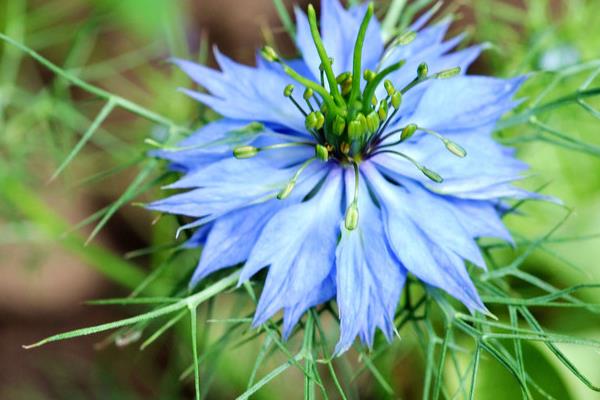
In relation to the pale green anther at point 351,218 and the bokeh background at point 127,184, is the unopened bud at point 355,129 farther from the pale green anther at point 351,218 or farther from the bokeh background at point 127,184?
the bokeh background at point 127,184

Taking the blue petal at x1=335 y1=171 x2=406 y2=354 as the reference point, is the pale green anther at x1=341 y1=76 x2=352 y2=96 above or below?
above

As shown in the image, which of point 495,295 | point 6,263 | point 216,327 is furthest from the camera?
point 6,263

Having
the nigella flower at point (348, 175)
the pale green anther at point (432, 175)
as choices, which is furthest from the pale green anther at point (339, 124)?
the pale green anther at point (432, 175)

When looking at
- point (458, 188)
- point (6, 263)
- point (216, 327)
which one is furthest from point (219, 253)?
point (6, 263)

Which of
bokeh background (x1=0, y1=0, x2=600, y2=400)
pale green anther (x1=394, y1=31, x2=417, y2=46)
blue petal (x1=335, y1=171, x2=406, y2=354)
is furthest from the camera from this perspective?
bokeh background (x1=0, y1=0, x2=600, y2=400)

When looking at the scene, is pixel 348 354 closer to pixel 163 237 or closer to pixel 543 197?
pixel 163 237

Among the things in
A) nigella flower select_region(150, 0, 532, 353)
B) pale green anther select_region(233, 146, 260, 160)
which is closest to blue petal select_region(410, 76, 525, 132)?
nigella flower select_region(150, 0, 532, 353)

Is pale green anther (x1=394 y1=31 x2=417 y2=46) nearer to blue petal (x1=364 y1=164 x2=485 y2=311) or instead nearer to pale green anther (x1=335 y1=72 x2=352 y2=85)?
pale green anther (x1=335 y1=72 x2=352 y2=85)
